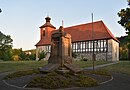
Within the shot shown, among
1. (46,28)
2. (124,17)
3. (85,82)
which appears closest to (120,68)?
(124,17)

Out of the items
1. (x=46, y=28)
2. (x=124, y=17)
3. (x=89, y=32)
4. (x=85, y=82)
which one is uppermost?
(x=46, y=28)

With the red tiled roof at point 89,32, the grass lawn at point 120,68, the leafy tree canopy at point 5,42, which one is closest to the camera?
the grass lawn at point 120,68

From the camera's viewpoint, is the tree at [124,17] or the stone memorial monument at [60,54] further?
the tree at [124,17]

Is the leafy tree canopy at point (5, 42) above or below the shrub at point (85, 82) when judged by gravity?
above

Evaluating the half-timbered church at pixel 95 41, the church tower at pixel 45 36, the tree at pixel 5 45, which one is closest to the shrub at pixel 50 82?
the half-timbered church at pixel 95 41

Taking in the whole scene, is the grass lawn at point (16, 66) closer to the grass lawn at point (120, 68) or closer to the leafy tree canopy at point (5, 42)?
the grass lawn at point (120, 68)

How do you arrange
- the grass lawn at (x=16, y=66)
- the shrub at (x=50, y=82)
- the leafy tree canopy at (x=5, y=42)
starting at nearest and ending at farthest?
1. the shrub at (x=50, y=82)
2. the grass lawn at (x=16, y=66)
3. the leafy tree canopy at (x=5, y=42)

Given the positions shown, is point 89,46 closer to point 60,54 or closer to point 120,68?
point 120,68

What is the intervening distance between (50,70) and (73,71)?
1.63m

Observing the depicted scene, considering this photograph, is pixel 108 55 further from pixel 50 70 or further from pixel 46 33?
pixel 50 70

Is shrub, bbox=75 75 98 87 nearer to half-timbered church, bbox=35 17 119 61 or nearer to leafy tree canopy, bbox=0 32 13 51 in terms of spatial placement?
half-timbered church, bbox=35 17 119 61

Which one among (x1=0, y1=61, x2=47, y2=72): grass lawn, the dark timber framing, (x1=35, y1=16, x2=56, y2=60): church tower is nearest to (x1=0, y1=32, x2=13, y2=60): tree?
(x1=35, y1=16, x2=56, y2=60): church tower

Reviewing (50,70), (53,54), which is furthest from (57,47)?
(50,70)

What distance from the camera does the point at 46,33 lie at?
68.1 metres
